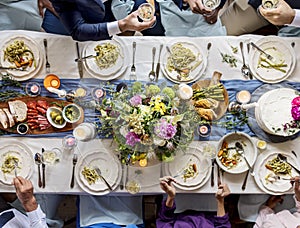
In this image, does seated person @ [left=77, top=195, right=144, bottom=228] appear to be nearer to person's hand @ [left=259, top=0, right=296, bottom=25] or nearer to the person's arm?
the person's arm

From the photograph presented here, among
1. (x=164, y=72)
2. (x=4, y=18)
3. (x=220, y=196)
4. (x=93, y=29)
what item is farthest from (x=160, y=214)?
(x=4, y=18)

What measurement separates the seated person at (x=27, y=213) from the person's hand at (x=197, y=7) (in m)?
1.17


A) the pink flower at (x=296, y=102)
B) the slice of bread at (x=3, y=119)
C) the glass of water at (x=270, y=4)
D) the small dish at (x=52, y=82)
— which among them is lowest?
the slice of bread at (x=3, y=119)

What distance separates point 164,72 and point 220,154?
472mm

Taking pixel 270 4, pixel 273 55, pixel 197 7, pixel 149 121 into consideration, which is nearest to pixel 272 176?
pixel 273 55

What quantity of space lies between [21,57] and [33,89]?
0.17 meters

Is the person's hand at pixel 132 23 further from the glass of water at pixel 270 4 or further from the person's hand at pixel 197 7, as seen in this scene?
the glass of water at pixel 270 4

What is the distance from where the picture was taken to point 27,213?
2.04m

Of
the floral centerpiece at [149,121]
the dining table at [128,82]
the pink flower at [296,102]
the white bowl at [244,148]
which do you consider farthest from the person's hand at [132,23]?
the pink flower at [296,102]

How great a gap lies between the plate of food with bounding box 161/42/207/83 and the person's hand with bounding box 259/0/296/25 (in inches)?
13.8

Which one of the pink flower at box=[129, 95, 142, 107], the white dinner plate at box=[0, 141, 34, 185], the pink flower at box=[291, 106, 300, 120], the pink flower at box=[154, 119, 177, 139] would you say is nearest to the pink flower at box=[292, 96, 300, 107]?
the pink flower at box=[291, 106, 300, 120]

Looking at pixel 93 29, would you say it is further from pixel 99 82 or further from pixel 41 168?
pixel 41 168

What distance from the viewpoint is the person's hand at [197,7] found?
2209 mm

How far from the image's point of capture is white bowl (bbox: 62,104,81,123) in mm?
2043
